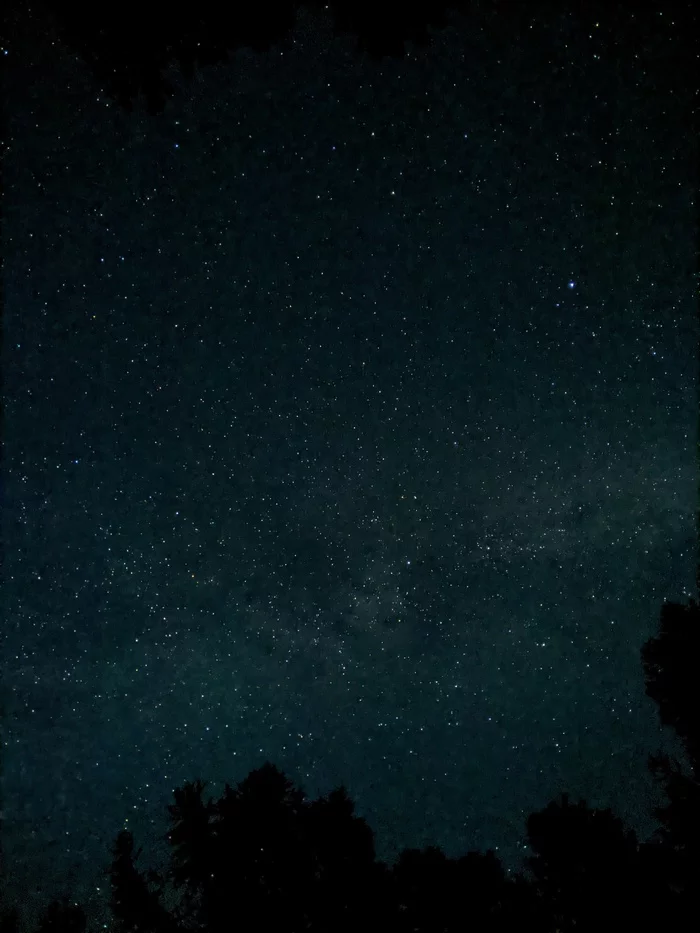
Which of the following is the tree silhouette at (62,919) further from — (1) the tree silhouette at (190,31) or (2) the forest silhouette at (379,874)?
(1) the tree silhouette at (190,31)

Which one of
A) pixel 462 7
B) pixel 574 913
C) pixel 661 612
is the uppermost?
pixel 462 7

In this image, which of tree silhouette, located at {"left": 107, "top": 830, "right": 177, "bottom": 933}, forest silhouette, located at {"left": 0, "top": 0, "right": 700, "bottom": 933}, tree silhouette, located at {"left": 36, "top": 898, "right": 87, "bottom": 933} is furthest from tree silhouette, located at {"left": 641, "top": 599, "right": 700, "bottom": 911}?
tree silhouette, located at {"left": 36, "top": 898, "right": 87, "bottom": 933}

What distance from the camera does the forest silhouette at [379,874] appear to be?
5766 millimetres

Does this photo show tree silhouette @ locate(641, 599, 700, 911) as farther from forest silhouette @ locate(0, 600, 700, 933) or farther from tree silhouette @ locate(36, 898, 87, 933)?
tree silhouette @ locate(36, 898, 87, 933)

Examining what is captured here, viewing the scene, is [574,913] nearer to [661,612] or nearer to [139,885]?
[661,612]

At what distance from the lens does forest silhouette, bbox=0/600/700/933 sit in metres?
5.77

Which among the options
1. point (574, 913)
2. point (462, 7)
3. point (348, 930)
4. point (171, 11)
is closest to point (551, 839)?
point (574, 913)

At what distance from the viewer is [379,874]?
20.7 ft

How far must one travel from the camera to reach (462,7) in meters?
2.70

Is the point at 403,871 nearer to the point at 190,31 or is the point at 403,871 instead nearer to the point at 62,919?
the point at 62,919

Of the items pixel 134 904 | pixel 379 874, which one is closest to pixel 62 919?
pixel 134 904

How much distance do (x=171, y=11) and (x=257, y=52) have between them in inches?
18.5

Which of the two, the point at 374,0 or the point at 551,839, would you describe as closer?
the point at 374,0

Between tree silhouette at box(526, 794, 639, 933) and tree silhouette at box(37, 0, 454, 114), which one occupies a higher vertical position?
tree silhouette at box(37, 0, 454, 114)
